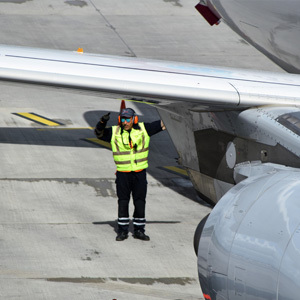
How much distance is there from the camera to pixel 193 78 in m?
12.2

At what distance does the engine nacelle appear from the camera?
5555 millimetres

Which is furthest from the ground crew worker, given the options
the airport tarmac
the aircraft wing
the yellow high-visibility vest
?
the aircraft wing

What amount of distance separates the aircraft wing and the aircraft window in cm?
59

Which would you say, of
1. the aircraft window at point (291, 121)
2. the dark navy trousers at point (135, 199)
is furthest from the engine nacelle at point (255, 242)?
the dark navy trousers at point (135, 199)

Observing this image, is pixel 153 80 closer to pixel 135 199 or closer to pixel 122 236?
pixel 135 199

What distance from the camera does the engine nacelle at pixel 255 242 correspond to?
5.55 m

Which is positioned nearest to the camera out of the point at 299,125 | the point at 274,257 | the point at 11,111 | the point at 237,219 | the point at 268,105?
the point at 274,257

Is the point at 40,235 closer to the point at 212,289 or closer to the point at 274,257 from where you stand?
the point at 212,289

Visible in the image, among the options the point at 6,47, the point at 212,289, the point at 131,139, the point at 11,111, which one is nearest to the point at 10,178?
the point at 6,47

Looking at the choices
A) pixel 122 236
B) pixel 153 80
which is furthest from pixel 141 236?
pixel 153 80

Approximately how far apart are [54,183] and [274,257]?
866 centimetres

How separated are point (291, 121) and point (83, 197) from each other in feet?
13.4

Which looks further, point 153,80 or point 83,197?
point 83,197

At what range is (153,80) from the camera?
12.1 m
